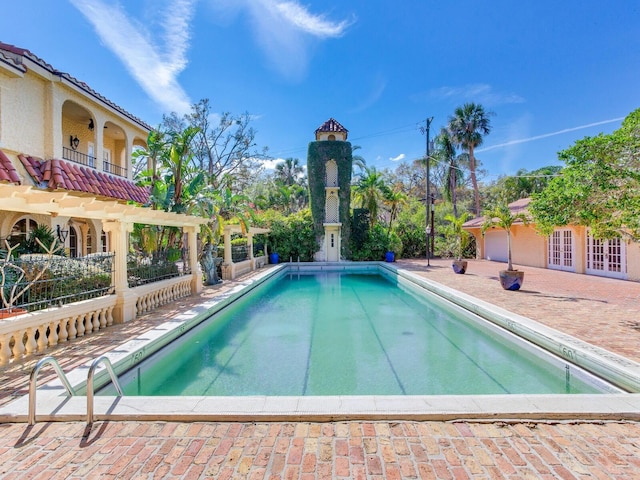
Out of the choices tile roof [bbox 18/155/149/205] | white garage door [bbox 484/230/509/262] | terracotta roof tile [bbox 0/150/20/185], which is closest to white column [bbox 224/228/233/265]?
tile roof [bbox 18/155/149/205]

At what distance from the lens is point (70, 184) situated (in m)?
10.4

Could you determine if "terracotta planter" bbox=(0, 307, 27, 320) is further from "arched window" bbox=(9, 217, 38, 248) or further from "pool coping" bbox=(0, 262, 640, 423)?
"arched window" bbox=(9, 217, 38, 248)

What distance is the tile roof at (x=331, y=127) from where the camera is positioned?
1053 inches

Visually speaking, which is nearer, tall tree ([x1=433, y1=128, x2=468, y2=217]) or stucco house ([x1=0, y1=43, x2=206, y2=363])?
stucco house ([x1=0, y1=43, x2=206, y2=363])

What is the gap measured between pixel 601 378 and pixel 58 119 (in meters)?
15.7

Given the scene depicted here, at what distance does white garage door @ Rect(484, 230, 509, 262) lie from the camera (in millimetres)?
23078

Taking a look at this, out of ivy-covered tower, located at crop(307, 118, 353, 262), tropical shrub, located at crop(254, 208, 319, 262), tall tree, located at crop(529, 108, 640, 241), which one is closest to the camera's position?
tall tree, located at crop(529, 108, 640, 241)

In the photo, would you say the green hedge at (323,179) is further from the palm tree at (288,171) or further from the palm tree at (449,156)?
the palm tree at (288,171)

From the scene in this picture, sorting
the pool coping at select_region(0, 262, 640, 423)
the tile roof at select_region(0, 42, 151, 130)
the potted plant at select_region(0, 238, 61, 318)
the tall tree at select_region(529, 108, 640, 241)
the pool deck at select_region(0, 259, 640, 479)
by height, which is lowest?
the pool deck at select_region(0, 259, 640, 479)

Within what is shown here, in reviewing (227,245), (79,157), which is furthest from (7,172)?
(227,245)

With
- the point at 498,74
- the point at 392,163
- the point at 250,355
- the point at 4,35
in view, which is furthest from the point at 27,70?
the point at 392,163

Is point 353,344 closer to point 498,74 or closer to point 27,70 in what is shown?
point 27,70

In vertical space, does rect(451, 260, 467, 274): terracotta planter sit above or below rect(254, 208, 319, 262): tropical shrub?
below

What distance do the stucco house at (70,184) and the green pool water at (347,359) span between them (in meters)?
1.89
